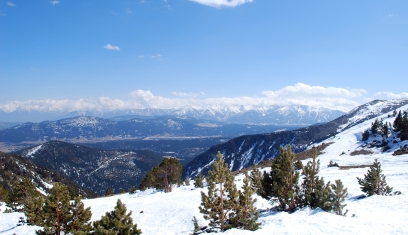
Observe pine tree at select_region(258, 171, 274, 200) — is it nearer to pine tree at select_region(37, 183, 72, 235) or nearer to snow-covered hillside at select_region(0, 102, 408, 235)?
snow-covered hillside at select_region(0, 102, 408, 235)

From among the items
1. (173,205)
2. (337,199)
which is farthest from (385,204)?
(173,205)

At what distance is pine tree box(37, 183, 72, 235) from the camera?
66.3ft

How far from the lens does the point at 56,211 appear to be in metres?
20.6

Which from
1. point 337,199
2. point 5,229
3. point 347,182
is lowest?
point 5,229

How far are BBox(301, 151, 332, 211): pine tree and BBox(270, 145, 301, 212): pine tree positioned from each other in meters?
0.95

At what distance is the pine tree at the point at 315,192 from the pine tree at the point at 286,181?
0.95 m

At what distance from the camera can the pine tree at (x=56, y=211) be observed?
66.3ft

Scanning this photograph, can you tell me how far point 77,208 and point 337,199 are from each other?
2490 centimetres

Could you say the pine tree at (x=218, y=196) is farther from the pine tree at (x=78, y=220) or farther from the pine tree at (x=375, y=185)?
the pine tree at (x=375, y=185)

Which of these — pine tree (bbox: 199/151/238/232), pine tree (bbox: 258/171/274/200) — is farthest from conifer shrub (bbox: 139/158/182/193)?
pine tree (bbox: 199/151/238/232)

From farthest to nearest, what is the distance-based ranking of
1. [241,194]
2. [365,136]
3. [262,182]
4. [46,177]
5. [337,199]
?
[46,177] < [365,136] < [262,182] < [337,199] < [241,194]

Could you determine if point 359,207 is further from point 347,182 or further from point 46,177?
point 46,177

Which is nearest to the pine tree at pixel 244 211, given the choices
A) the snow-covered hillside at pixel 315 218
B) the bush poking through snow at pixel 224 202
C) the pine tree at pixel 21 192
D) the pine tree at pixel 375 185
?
the bush poking through snow at pixel 224 202

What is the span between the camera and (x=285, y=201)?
79.4 ft
